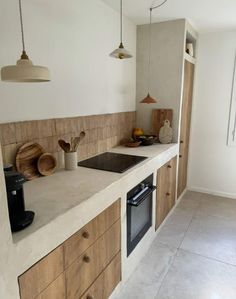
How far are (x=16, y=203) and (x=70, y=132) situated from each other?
3.41 ft

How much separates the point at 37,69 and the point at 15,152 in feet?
2.23

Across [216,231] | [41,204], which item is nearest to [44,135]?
[41,204]

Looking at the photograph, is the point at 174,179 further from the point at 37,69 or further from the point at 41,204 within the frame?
the point at 37,69

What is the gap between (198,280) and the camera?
6.38 ft

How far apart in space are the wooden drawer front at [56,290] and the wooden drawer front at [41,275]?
0.08 ft

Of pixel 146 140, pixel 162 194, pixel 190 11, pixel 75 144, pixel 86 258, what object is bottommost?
pixel 162 194

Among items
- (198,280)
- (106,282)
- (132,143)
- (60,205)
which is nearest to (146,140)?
(132,143)

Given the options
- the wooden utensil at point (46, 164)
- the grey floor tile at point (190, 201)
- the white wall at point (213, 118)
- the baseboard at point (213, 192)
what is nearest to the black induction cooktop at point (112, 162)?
the wooden utensil at point (46, 164)

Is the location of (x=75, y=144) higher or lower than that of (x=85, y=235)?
higher

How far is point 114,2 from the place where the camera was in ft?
7.41

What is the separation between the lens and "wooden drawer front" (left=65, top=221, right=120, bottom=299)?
126 centimetres

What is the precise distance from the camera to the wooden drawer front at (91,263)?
4.13 ft

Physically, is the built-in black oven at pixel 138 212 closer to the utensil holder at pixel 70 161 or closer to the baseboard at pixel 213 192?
the utensil holder at pixel 70 161

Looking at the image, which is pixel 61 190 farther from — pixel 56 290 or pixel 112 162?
pixel 112 162
